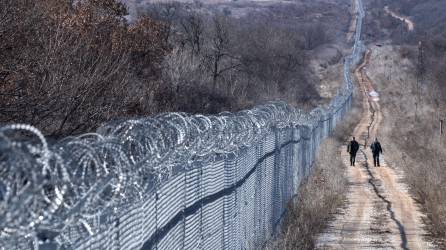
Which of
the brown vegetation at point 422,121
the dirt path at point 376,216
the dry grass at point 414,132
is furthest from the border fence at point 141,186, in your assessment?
the brown vegetation at point 422,121

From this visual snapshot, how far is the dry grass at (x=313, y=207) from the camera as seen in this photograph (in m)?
13.9

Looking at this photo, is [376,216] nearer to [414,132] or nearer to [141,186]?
[141,186]

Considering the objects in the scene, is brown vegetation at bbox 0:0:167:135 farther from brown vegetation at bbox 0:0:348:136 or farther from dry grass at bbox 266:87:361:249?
dry grass at bbox 266:87:361:249

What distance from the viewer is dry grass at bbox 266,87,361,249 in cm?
1388

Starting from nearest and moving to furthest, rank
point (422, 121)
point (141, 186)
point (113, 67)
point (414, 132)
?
point (141, 186) < point (113, 67) < point (414, 132) < point (422, 121)

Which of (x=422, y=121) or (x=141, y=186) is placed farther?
(x=422, y=121)

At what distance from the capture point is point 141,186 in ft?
18.9

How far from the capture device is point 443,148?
32250mm

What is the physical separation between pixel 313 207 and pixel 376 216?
2276 millimetres

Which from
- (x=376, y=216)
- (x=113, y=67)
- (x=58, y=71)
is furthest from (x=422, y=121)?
(x=376, y=216)

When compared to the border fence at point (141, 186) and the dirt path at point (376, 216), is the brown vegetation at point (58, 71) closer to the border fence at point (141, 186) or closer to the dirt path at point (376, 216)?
the dirt path at point (376, 216)

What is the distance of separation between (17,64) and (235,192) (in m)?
12.0

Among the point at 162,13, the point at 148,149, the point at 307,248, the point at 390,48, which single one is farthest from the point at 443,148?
the point at 390,48

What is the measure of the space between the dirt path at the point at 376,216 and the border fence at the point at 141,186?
3136 millimetres
